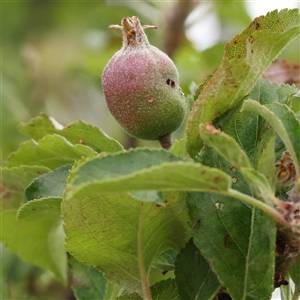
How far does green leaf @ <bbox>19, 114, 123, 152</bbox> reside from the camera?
3.45ft

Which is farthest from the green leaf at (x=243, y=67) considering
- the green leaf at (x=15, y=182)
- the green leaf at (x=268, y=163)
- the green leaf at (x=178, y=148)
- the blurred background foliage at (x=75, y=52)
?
the blurred background foliage at (x=75, y=52)

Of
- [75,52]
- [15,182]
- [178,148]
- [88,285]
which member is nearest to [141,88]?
[178,148]

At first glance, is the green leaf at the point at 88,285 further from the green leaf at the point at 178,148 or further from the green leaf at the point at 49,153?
the green leaf at the point at 178,148

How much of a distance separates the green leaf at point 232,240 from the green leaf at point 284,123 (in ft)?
0.38

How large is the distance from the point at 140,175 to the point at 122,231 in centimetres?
24

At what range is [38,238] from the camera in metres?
1.37

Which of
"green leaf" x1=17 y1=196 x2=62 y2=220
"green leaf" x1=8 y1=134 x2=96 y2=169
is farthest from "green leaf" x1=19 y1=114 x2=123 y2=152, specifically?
"green leaf" x1=17 y1=196 x2=62 y2=220

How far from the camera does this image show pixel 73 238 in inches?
32.6

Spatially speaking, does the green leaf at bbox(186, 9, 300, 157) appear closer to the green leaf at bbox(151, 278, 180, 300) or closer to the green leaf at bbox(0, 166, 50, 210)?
the green leaf at bbox(151, 278, 180, 300)

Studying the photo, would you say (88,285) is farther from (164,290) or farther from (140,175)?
(140,175)

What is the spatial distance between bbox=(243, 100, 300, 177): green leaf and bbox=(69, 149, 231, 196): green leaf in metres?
0.12

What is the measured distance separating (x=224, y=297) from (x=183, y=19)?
6.74ft

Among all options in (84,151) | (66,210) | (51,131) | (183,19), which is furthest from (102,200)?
(183,19)

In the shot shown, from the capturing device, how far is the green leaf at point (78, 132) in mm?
1051
